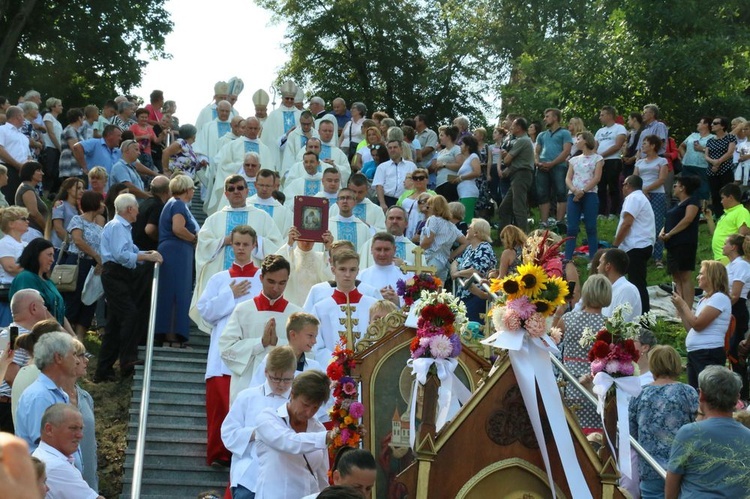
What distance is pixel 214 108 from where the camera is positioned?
20703 mm

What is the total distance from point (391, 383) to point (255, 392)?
3.47ft

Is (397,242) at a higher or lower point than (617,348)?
higher

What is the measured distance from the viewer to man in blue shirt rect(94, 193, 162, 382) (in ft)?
40.0

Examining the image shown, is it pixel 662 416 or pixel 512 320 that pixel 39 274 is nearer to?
pixel 512 320

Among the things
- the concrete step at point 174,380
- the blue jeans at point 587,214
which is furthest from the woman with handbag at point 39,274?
the blue jeans at point 587,214

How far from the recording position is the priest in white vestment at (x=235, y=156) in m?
17.9

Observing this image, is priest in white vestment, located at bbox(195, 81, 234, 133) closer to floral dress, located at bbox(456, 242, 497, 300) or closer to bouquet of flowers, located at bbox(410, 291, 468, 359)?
floral dress, located at bbox(456, 242, 497, 300)

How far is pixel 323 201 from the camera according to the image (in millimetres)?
12695

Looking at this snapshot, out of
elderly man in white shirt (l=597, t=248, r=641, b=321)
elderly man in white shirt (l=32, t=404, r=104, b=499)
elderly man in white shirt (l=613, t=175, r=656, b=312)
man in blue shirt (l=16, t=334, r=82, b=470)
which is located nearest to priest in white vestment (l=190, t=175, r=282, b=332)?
elderly man in white shirt (l=597, t=248, r=641, b=321)

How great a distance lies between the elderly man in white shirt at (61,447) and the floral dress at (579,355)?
14.7 feet

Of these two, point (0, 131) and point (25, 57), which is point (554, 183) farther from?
point (25, 57)

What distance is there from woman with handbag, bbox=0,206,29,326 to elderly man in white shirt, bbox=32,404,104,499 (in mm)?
4481

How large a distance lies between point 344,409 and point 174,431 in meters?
3.92

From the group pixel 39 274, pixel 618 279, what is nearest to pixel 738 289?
pixel 618 279
